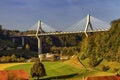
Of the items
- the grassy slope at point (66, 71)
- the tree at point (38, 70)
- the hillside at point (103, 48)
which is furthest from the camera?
the hillside at point (103, 48)

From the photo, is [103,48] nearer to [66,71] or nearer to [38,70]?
[66,71]

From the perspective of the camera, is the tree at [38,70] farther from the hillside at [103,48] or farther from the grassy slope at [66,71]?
the hillside at [103,48]

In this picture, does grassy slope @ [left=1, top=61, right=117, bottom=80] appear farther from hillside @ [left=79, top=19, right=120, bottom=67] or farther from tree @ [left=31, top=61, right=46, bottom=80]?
tree @ [left=31, top=61, right=46, bottom=80]

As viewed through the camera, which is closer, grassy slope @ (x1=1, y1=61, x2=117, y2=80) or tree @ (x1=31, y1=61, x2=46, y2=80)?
tree @ (x1=31, y1=61, x2=46, y2=80)

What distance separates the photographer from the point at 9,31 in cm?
18862

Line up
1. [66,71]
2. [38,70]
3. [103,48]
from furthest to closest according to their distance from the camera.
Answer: [103,48], [66,71], [38,70]

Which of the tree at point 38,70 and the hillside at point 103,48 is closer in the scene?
the tree at point 38,70

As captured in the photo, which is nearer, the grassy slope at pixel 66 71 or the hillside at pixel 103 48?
the grassy slope at pixel 66 71

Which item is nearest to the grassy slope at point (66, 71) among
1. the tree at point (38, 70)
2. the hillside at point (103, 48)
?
the hillside at point (103, 48)

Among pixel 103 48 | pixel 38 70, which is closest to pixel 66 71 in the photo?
pixel 38 70

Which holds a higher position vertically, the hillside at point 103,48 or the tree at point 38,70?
the hillside at point 103,48

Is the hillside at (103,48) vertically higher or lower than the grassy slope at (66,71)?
higher

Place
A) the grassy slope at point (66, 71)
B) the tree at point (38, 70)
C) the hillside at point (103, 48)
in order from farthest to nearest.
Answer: the hillside at point (103, 48)
the grassy slope at point (66, 71)
the tree at point (38, 70)

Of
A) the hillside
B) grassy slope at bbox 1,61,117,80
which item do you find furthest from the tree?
the hillside
